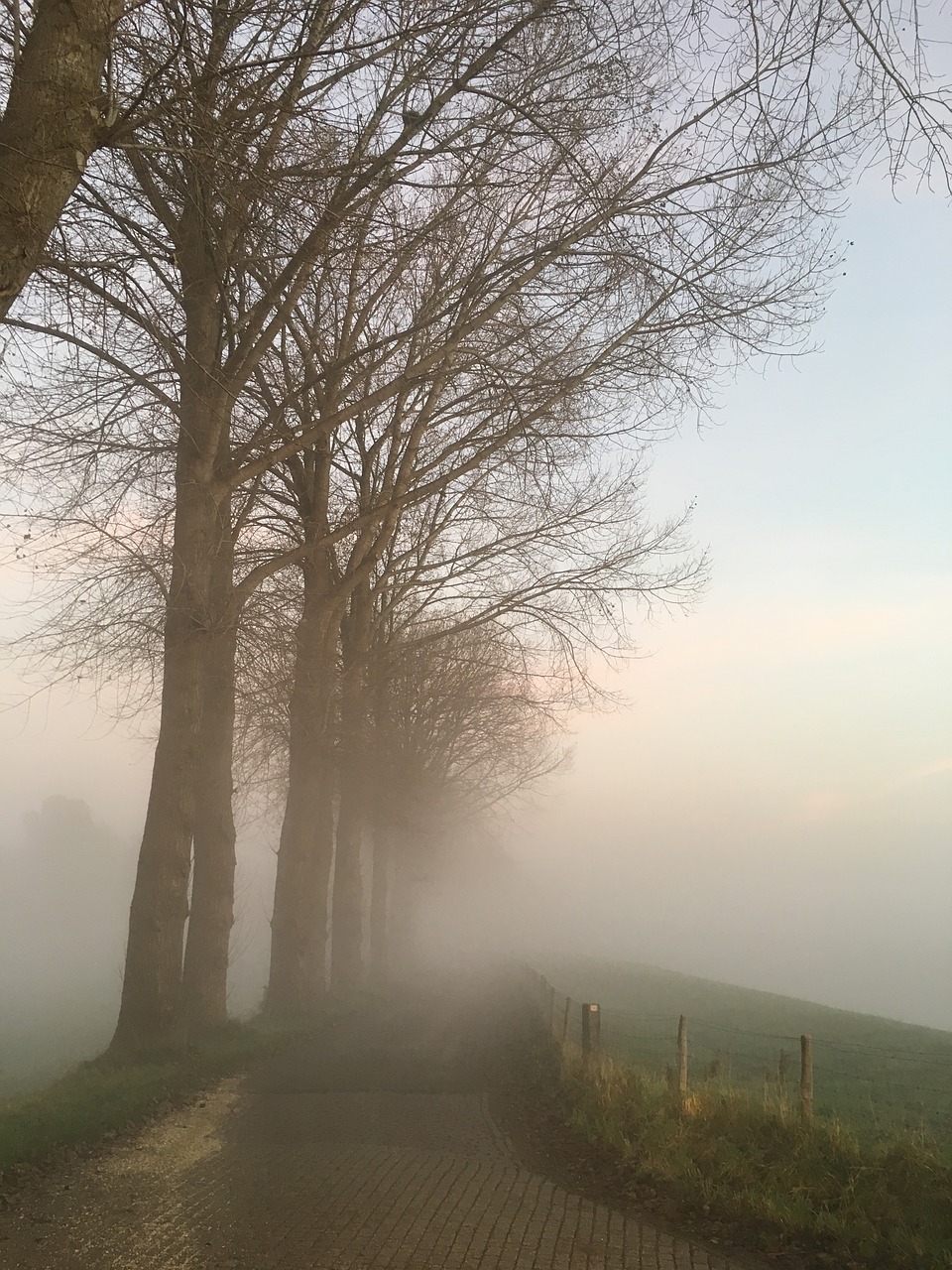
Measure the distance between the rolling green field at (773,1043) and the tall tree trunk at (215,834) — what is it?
5.17 meters

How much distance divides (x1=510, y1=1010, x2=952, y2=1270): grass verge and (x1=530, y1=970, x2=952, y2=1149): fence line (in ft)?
1.51

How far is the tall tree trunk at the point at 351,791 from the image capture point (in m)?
19.4

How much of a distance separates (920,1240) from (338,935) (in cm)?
1677

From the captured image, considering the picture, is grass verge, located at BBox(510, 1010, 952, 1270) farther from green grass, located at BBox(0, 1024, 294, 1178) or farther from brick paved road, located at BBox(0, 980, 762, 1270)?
green grass, located at BBox(0, 1024, 294, 1178)

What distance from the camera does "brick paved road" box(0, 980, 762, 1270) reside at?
5.56m

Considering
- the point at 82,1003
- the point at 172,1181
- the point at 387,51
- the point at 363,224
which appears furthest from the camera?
the point at 82,1003

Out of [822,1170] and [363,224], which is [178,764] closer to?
[363,224]

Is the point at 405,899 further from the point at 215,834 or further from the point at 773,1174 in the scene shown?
the point at 773,1174

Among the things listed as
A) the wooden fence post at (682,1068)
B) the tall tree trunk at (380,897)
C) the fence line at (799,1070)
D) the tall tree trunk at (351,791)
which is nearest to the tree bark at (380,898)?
the tall tree trunk at (380,897)

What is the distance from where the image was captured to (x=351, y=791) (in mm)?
22156

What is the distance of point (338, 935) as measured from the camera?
21.3 meters

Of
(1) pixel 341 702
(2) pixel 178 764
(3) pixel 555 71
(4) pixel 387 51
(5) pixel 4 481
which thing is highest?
(3) pixel 555 71

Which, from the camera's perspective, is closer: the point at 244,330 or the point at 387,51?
the point at 387,51

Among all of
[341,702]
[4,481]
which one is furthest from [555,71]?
[341,702]
